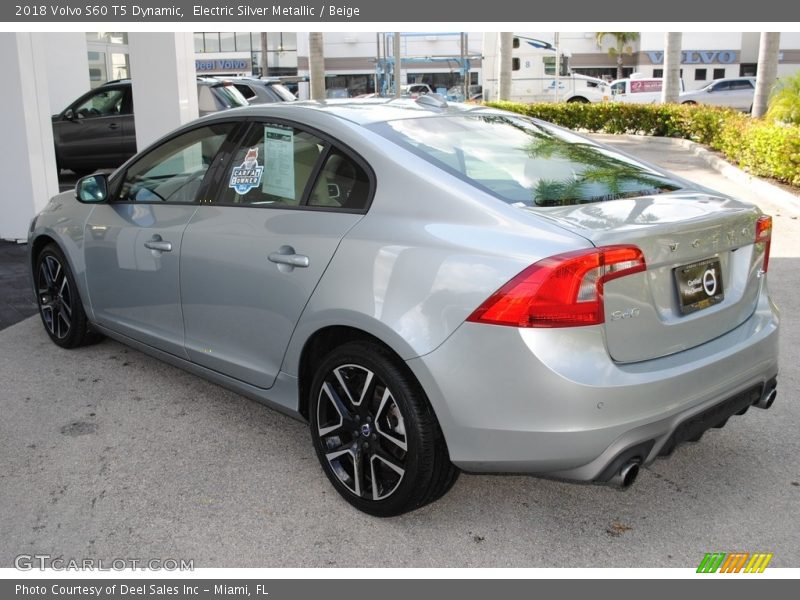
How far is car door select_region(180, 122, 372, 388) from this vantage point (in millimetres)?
3479

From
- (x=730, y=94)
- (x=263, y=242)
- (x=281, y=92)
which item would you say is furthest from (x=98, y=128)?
(x=730, y=94)

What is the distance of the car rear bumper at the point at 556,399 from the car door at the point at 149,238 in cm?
182

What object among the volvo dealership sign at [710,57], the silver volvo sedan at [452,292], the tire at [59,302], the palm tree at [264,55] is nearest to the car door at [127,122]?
the tire at [59,302]

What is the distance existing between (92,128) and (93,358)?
10035 mm

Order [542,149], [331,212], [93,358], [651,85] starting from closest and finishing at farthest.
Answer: [331,212]
[542,149]
[93,358]
[651,85]

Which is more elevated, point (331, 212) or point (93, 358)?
point (331, 212)

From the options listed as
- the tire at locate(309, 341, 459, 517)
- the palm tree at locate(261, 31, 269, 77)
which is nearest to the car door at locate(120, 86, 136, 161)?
the tire at locate(309, 341, 459, 517)

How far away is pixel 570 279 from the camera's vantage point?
109 inches

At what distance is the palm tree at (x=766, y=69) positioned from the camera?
16.7 metres

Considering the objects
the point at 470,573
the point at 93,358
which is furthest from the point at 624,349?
the point at 93,358

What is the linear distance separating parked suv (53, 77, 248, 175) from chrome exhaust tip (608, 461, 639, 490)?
12.2 m

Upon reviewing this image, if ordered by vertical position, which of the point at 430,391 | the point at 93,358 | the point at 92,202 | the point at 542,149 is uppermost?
the point at 542,149

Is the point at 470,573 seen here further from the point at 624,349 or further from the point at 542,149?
the point at 542,149

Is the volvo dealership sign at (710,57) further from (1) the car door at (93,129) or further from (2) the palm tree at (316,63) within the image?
(1) the car door at (93,129)
